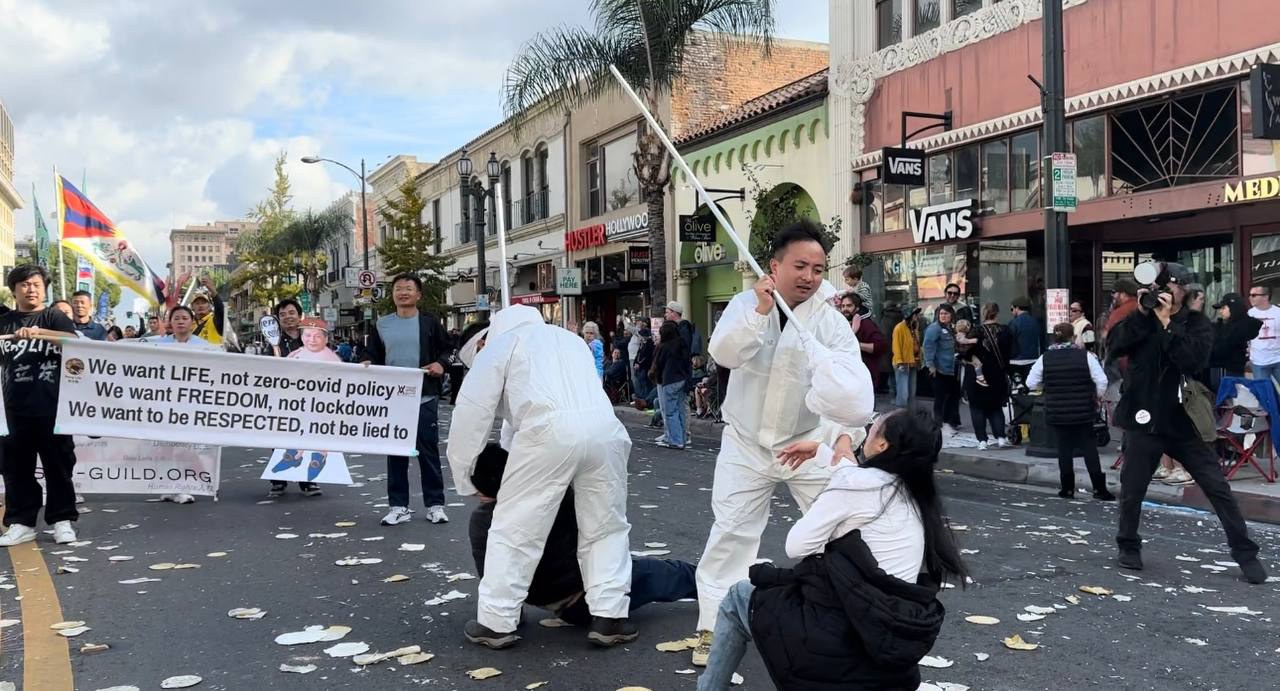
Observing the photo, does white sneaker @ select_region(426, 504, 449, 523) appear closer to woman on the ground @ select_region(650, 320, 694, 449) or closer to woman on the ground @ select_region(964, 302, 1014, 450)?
woman on the ground @ select_region(650, 320, 694, 449)

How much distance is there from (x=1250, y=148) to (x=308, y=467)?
10.9 m

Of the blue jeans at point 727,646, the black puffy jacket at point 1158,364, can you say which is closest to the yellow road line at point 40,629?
the blue jeans at point 727,646

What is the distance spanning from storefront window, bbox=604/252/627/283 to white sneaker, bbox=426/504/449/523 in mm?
19851

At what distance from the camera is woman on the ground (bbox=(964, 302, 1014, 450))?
11.4m

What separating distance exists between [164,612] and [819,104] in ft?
52.9

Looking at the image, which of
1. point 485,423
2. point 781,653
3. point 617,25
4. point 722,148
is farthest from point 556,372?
point 722,148

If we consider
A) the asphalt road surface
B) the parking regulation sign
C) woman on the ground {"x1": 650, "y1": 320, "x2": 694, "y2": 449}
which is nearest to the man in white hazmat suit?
the asphalt road surface

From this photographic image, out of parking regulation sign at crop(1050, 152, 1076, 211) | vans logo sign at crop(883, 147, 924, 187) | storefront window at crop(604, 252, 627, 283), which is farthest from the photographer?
storefront window at crop(604, 252, 627, 283)

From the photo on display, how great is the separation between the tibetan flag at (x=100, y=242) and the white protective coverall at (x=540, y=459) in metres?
6.19

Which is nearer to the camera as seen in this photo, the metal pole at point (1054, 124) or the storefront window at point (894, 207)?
the metal pole at point (1054, 124)

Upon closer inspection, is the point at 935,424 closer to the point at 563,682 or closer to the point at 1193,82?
the point at 563,682

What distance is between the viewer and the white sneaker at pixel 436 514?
721 centimetres

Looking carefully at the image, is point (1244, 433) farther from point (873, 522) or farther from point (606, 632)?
point (873, 522)

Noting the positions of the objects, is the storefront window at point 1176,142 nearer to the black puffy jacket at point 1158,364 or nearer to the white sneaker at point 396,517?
the black puffy jacket at point 1158,364
